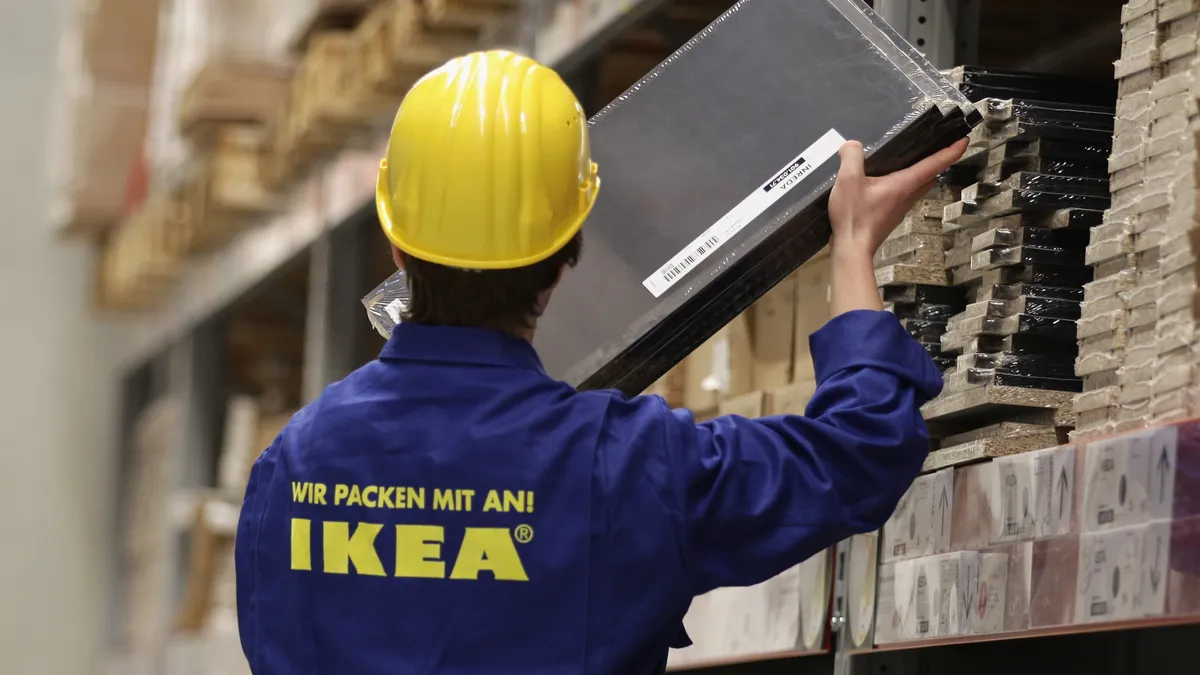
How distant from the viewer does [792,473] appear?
6.51 ft

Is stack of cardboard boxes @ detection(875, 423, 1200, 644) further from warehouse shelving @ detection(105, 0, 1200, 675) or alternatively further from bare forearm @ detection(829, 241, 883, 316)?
bare forearm @ detection(829, 241, 883, 316)

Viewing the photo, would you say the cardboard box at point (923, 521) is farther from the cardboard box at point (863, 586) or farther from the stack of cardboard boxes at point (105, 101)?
the stack of cardboard boxes at point (105, 101)

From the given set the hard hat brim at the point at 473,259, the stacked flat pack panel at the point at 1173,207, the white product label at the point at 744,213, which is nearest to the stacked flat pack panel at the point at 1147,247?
the stacked flat pack panel at the point at 1173,207

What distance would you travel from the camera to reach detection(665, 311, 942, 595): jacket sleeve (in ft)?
6.47

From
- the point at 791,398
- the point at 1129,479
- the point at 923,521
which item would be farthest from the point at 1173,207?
the point at 791,398

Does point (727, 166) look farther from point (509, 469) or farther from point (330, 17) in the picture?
point (330, 17)

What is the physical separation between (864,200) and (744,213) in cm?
18

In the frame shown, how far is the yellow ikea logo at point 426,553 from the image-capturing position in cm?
196

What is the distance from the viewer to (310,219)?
5.99 meters

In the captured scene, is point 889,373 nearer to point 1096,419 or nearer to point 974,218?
point 1096,419

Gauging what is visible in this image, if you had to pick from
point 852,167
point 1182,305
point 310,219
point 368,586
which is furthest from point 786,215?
point 310,219

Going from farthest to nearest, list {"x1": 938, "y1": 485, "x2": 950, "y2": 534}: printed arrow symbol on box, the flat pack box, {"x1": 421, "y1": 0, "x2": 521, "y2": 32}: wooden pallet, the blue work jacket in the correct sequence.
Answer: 1. {"x1": 421, "y1": 0, "x2": 521, "y2": 32}: wooden pallet
2. {"x1": 938, "y1": 485, "x2": 950, "y2": 534}: printed arrow symbol on box
3. the flat pack box
4. the blue work jacket

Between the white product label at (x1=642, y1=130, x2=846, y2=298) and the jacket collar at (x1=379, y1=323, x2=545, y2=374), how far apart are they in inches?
15.9

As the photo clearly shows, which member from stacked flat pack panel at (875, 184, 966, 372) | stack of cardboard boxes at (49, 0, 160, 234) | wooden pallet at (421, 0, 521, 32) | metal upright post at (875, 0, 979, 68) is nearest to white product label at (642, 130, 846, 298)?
stacked flat pack panel at (875, 184, 966, 372)
